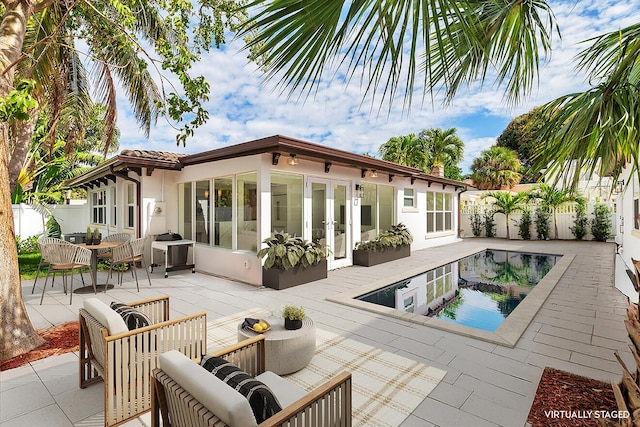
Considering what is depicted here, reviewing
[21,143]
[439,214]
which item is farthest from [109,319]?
[439,214]

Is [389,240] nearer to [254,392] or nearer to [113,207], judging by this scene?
[254,392]

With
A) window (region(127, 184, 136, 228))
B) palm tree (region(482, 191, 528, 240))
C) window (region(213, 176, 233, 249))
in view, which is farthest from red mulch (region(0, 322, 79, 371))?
palm tree (region(482, 191, 528, 240))

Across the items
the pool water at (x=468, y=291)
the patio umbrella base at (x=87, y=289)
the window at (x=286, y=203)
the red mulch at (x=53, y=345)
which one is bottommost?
the pool water at (x=468, y=291)

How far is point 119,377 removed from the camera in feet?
7.29

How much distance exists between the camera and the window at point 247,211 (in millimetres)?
6730

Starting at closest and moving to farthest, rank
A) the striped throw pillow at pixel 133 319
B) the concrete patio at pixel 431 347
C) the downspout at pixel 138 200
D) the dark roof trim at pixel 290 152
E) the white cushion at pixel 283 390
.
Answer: the white cushion at pixel 283 390, the concrete patio at pixel 431 347, the striped throw pillow at pixel 133 319, the dark roof trim at pixel 290 152, the downspout at pixel 138 200

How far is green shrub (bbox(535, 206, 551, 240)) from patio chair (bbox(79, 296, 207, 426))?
682 inches

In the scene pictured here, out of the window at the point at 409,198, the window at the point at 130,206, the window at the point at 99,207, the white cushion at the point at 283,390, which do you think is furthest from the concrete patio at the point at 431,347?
the window at the point at 99,207

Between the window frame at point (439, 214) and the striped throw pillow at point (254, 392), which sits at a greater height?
the window frame at point (439, 214)

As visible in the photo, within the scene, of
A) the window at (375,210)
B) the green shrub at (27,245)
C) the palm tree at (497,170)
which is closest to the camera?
the window at (375,210)

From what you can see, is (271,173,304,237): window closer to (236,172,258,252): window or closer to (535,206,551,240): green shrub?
(236,172,258,252): window

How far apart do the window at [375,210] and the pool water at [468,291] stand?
2.15 metres

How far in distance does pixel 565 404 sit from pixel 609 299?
4185mm

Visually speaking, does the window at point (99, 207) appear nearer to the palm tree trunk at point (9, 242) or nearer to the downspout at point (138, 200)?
the downspout at point (138, 200)
